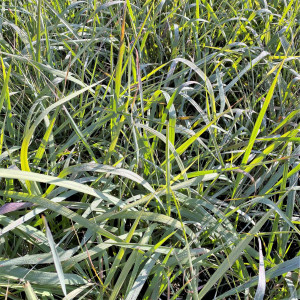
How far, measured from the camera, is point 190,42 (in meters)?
1.14

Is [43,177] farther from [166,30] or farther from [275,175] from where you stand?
[166,30]

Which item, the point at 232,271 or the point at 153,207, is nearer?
the point at 232,271

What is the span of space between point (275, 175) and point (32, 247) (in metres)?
0.52

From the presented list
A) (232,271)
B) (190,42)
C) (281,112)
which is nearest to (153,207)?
(232,271)

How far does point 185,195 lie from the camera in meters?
0.75

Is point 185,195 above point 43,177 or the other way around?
the other way around

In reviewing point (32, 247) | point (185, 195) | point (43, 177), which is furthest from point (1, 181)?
point (185, 195)

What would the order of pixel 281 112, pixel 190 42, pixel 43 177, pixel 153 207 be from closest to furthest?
pixel 43 177
pixel 153 207
pixel 281 112
pixel 190 42

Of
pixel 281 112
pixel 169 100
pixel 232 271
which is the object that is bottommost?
pixel 232 271

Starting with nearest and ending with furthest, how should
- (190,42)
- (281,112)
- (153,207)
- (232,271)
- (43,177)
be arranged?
(43,177), (232,271), (153,207), (281,112), (190,42)

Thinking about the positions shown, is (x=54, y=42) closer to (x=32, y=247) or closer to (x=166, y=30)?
(x=166, y=30)

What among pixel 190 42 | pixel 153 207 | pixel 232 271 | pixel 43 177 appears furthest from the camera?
pixel 190 42

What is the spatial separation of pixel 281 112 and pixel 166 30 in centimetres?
42

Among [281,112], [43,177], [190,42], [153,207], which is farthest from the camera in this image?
[190,42]
